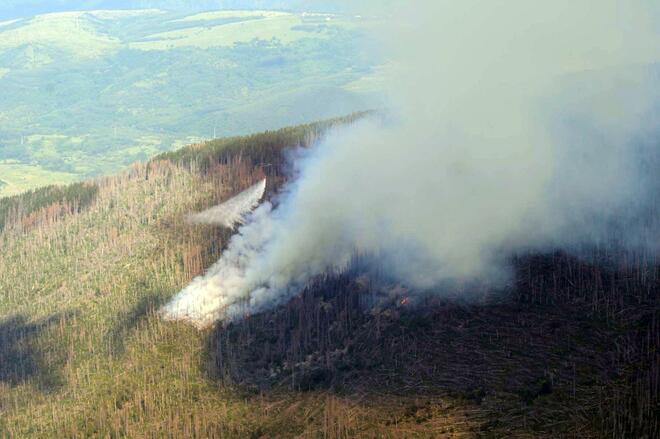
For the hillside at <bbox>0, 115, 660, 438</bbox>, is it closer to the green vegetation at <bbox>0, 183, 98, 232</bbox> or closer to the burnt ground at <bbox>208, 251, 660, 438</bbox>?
the burnt ground at <bbox>208, 251, 660, 438</bbox>

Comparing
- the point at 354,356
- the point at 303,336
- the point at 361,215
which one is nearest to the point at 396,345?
the point at 354,356

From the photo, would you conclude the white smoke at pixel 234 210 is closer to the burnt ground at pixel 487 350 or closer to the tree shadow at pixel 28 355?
the tree shadow at pixel 28 355

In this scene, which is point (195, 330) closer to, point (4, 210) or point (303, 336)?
point (303, 336)

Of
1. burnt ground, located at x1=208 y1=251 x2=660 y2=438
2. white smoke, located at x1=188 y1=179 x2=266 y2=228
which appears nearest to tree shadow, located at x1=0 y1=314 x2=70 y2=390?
burnt ground, located at x1=208 y1=251 x2=660 y2=438

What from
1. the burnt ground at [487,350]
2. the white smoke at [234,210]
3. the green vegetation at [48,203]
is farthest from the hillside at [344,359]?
the green vegetation at [48,203]

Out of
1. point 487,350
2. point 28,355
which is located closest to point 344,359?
point 487,350

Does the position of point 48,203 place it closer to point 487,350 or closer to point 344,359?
point 344,359

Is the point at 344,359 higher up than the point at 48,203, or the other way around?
the point at 344,359
